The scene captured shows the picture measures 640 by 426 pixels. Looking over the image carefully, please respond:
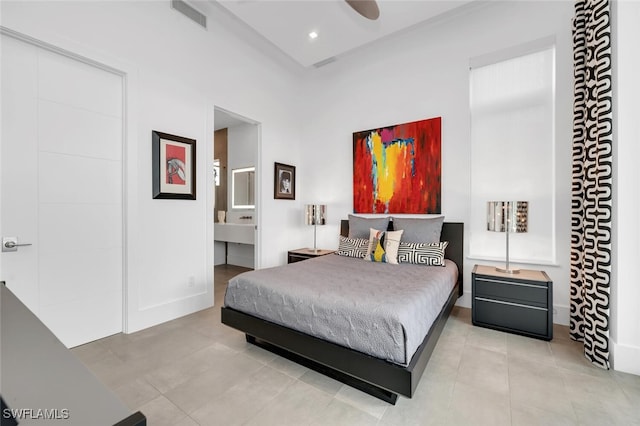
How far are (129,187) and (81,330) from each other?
1.31 meters

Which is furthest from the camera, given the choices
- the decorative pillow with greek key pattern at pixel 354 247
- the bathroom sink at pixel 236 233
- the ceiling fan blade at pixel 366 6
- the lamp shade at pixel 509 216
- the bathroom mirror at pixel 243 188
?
the bathroom mirror at pixel 243 188

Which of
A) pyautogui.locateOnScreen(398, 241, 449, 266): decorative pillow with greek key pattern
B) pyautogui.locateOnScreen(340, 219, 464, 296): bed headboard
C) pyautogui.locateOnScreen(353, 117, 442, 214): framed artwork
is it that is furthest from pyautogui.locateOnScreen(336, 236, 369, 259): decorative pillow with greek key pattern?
pyautogui.locateOnScreen(340, 219, 464, 296): bed headboard

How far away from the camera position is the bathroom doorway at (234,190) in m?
5.02

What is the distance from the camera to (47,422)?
0.44 m

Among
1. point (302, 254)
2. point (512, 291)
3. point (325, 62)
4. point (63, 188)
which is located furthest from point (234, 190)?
point (512, 291)

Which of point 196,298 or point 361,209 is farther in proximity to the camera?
point 361,209

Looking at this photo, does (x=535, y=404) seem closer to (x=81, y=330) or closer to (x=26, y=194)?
(x=81, y=330)

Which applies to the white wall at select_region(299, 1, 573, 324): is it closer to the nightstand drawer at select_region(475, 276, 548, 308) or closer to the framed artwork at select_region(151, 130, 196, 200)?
the nightstand drawer at select_region(475, 276, 548, 308)

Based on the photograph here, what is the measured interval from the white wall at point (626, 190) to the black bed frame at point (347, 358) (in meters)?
1.16

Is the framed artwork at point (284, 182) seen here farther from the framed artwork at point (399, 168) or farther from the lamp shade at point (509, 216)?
the lamp shade at point (509, 216)

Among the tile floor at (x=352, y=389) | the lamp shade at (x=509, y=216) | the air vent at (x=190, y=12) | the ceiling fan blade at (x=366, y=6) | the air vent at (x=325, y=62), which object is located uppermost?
the air vent at (x=325, y=62)

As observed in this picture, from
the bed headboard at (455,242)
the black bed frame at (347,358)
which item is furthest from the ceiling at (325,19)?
the black bed frame at (347,358)

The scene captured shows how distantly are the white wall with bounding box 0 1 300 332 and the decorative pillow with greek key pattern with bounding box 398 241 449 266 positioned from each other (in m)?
2.28

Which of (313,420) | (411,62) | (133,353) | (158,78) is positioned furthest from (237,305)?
(411,62)
